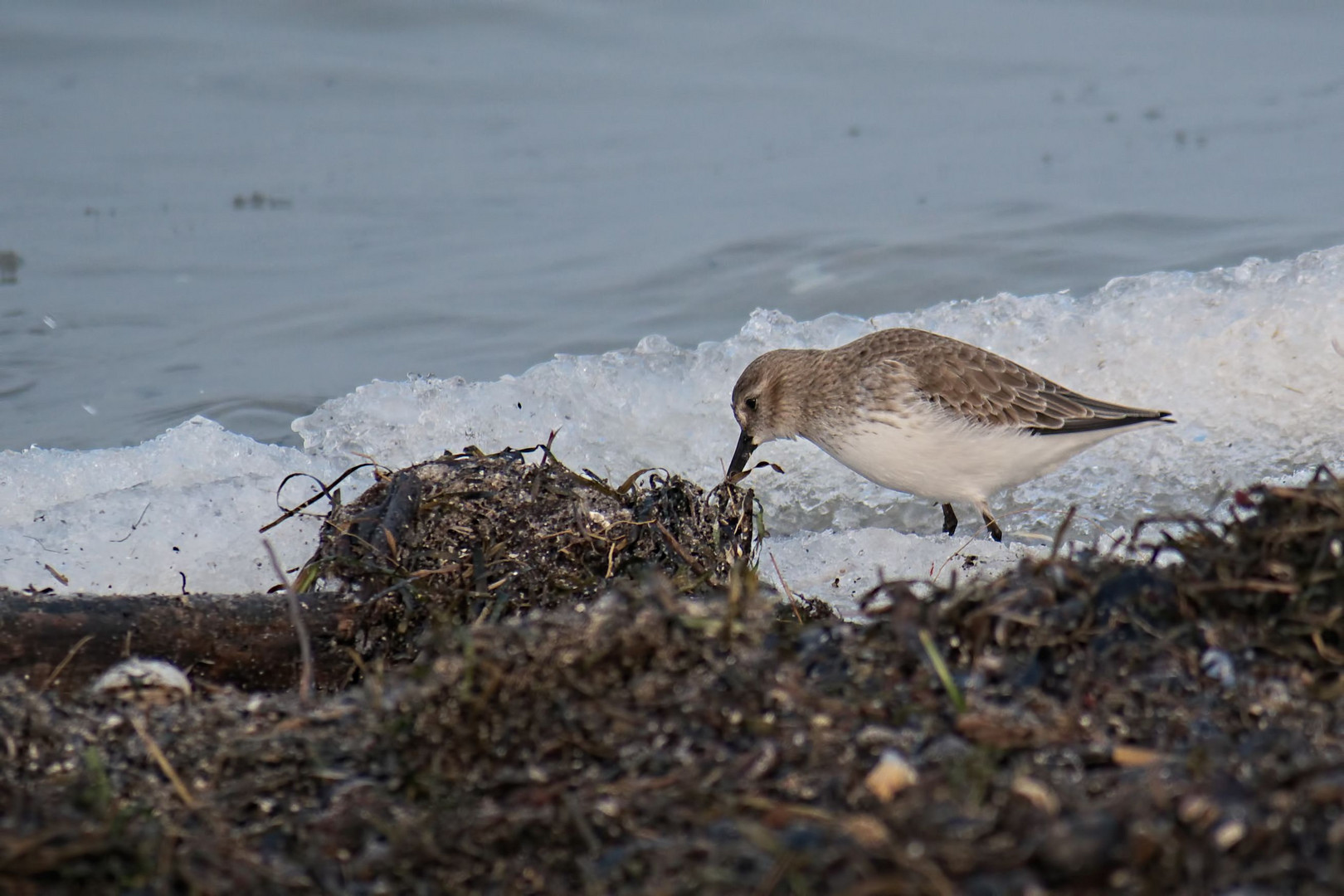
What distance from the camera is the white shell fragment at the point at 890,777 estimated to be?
6.81 ft

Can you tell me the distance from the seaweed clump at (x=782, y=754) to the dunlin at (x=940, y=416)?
2664 mm

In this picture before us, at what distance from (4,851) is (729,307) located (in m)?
7.65

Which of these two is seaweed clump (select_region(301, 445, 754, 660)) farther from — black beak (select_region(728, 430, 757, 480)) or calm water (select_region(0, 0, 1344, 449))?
calm water (select_region(0, 0, 1344, 449))

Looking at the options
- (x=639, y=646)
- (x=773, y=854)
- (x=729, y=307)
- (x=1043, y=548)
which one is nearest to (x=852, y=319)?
(x=729, y=307)

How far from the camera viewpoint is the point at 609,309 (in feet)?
30.5

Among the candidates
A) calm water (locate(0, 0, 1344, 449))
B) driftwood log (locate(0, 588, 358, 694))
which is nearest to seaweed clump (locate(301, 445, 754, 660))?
driftwood log (locate(0, 588, 358, 694))

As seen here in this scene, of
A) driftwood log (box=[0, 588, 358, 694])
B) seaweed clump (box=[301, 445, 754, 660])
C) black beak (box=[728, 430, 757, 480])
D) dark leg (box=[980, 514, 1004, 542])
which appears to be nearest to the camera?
driftwood log (box=[0, 588, 358, 694])

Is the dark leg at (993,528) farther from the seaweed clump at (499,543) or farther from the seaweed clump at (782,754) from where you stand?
the seaweed clump at (782,754)

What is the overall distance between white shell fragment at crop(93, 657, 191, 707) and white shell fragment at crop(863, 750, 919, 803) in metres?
1.39

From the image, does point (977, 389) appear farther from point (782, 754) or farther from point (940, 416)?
point (782, 754)

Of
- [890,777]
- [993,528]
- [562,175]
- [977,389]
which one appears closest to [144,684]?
[890,777]

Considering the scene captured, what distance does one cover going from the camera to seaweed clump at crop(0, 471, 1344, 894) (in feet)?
6.28

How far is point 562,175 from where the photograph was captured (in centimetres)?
1110

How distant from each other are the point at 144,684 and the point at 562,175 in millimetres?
8718
